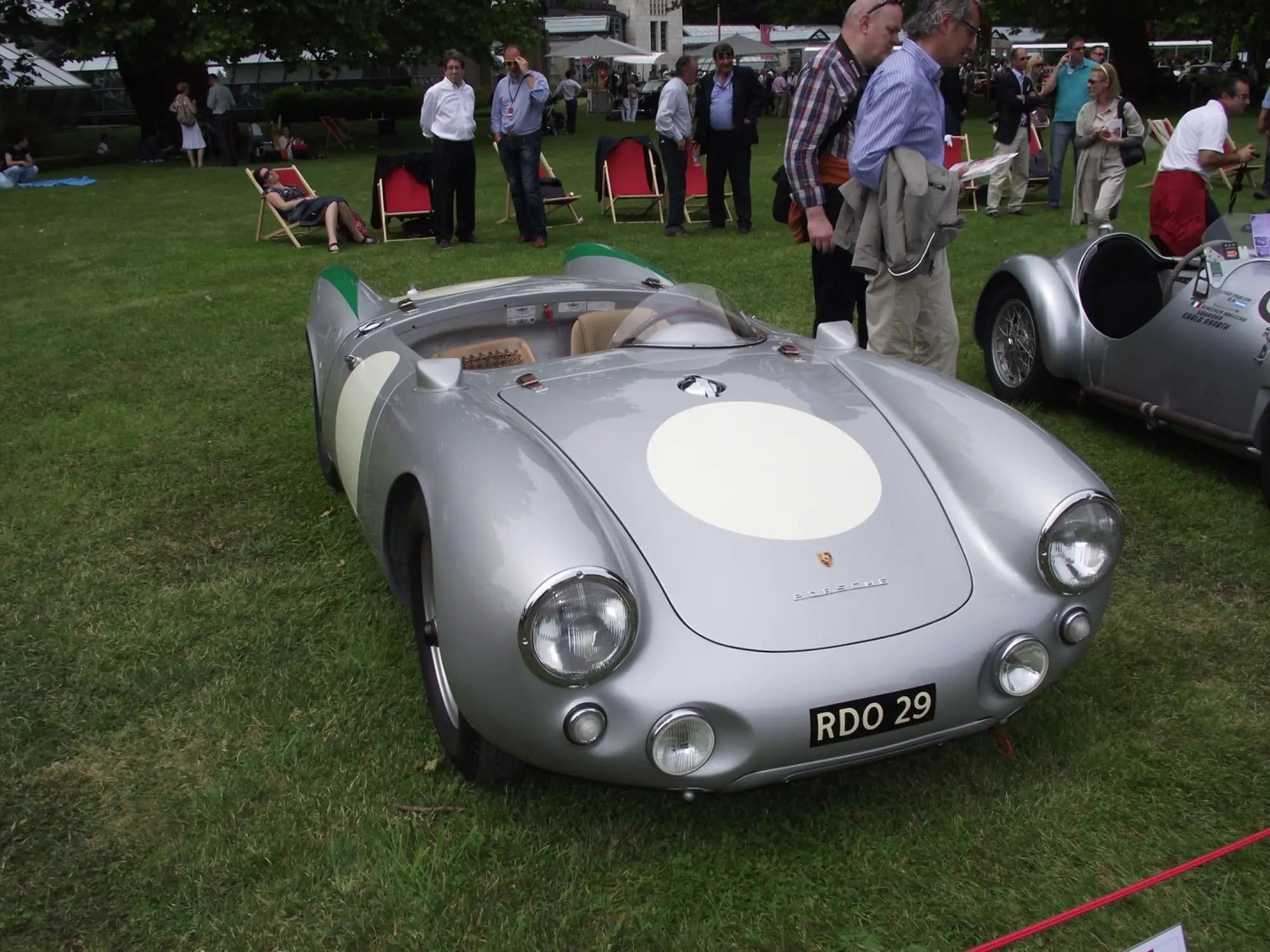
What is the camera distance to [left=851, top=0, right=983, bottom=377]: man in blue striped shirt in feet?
12.5

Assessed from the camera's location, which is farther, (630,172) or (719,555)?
(630,172)

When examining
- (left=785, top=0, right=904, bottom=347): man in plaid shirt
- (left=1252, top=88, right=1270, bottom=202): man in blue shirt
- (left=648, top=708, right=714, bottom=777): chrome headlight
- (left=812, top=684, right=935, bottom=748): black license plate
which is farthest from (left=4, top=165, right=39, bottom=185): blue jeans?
(left=812, top=684, right=935, bottom=748): black license plate

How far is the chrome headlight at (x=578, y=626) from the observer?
213 cm

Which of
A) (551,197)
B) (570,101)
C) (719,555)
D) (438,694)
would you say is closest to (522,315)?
(438,694)

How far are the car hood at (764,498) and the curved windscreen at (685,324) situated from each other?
0.22 m

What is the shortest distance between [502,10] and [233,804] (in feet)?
77.5

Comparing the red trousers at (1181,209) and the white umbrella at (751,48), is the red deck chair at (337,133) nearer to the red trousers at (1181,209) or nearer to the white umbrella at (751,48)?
the white umbrella at (751,48)

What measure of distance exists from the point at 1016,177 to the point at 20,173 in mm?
16263

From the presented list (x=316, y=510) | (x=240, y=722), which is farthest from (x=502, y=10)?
(x=240, y=722)

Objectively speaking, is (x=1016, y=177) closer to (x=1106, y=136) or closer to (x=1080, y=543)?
A: (x=1106, y=136)

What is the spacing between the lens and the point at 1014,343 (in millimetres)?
5375

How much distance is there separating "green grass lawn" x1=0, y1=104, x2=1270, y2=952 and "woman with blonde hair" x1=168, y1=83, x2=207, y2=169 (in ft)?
58.3

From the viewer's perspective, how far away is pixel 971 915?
2.20m

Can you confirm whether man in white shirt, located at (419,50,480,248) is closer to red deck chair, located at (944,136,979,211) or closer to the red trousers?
red deck chair, located at (944,136,979,211)
